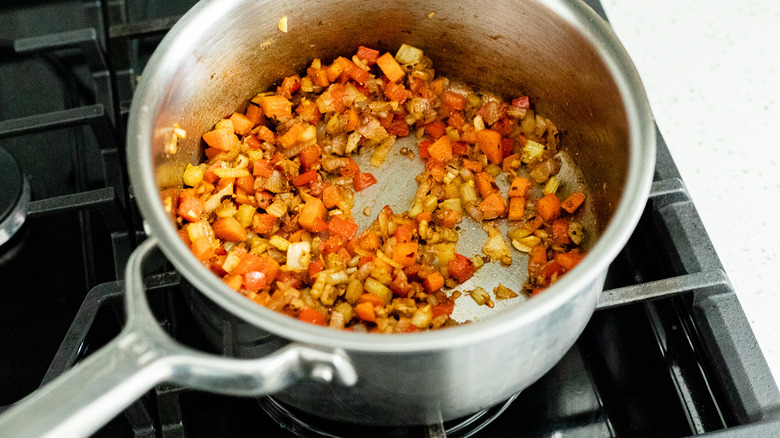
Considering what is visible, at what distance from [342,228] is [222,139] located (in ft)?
0.71

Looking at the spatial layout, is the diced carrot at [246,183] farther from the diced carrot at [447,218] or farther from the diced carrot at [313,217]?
the diced carrot at [447,218]

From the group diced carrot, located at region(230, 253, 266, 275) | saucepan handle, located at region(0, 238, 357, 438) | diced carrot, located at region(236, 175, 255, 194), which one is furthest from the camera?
diced carrot, located at region(236, 175, 255, 194)

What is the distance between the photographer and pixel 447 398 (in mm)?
734

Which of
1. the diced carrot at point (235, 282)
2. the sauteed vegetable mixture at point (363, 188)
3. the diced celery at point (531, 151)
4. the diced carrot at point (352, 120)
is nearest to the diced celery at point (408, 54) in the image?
the sauteed vegetable mixture at point (363, 188)

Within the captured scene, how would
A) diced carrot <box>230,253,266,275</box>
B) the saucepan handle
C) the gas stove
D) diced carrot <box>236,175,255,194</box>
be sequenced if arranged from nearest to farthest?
the saucepan handle
the gas stove
diced carrot <box>230,253,266,275</box>
diced carrot <box>236,175,255,194</box>

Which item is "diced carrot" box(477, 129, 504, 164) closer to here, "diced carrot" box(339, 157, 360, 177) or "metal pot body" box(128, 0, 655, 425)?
"metal pot body" box(128, 0, 655, 425)

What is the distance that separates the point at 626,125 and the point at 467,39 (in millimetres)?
347

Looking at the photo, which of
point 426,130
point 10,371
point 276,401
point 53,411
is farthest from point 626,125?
point 10,371

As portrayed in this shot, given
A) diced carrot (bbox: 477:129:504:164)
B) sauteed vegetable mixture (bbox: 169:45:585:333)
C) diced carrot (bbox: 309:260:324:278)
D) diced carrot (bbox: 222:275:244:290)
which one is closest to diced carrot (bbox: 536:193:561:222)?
sauteed vegetable mixture (bbox: 169:45:585:333)

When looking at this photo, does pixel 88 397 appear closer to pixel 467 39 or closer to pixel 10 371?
pixel 10 371

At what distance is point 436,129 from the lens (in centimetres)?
112

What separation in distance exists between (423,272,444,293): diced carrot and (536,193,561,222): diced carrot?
7.3 inches

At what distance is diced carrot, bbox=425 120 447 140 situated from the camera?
3.68ft

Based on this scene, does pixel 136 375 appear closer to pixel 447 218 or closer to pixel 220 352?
pixel 220 352
